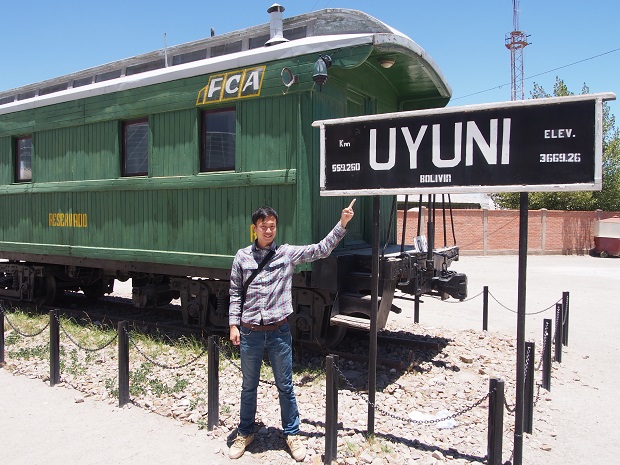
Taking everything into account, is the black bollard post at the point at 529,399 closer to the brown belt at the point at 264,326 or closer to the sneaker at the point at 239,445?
the brown belt at the point at 264,326

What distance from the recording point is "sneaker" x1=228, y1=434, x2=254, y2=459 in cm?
371

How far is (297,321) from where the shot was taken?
18.9ft

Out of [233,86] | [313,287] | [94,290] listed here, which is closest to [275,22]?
[233,86]

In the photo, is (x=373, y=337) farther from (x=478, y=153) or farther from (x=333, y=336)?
(x=333, y=336)

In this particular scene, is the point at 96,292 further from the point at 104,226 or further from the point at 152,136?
the point at 152,136

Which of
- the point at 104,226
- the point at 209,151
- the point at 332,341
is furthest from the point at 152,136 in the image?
the point at 332,341

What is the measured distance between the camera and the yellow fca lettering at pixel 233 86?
555 centimetres

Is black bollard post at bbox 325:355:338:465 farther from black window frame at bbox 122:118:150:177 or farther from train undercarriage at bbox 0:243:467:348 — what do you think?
black window frame at bbox 122:118:150:177

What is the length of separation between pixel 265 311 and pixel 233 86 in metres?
3.06

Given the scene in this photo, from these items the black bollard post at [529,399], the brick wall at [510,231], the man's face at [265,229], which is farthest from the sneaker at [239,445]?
the brick wall at [510,231]

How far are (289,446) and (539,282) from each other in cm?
1235

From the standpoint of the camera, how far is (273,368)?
3.80 meters

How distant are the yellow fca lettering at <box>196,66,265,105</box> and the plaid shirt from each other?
8.00ft

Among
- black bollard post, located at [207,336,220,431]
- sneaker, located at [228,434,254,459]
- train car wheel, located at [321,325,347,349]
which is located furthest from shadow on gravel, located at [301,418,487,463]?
train car wheel, located at [321,325,347,349]
